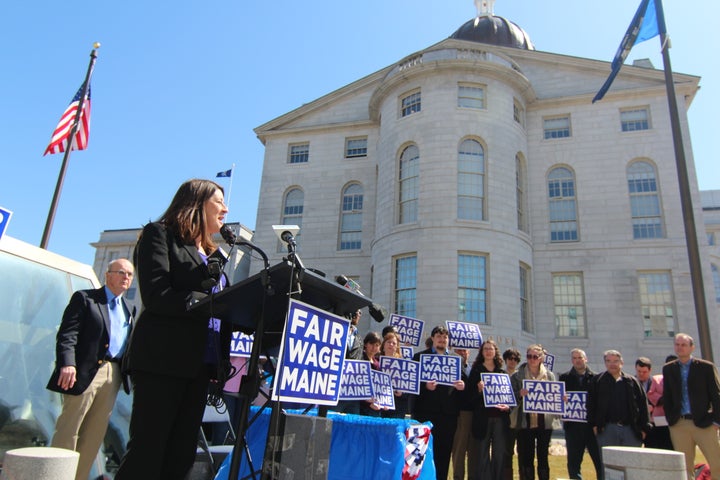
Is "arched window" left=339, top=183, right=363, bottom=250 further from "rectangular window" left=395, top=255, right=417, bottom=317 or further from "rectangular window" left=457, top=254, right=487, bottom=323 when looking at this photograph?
"rectangular window" left=457, top=254, right=487, bottom=323

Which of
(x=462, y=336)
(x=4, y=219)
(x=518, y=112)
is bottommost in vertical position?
(x=462, y=336)

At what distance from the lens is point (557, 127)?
23891 millimetres

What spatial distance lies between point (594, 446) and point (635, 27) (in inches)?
386

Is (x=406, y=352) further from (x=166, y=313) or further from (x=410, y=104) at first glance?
(x=410, y=104)

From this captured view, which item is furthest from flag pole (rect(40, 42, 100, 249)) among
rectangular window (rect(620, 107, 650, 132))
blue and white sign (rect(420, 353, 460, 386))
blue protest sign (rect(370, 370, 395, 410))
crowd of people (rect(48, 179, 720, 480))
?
rectangular window (rect(620, 107, 650, 132))

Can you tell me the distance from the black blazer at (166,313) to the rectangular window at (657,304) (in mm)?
22087

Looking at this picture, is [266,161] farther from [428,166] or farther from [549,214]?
[549,214]

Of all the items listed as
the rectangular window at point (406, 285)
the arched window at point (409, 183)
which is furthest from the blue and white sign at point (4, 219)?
the arched window at point (409, 183)

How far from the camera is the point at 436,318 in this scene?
18.4 m

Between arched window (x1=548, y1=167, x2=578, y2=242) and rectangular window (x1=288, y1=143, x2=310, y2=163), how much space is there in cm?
1328

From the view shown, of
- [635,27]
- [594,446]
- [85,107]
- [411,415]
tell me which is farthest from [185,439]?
[85,107]

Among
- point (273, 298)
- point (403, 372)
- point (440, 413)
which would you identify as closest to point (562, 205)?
point (440, 413)

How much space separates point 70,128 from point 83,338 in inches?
463

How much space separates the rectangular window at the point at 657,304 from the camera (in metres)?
20.2
